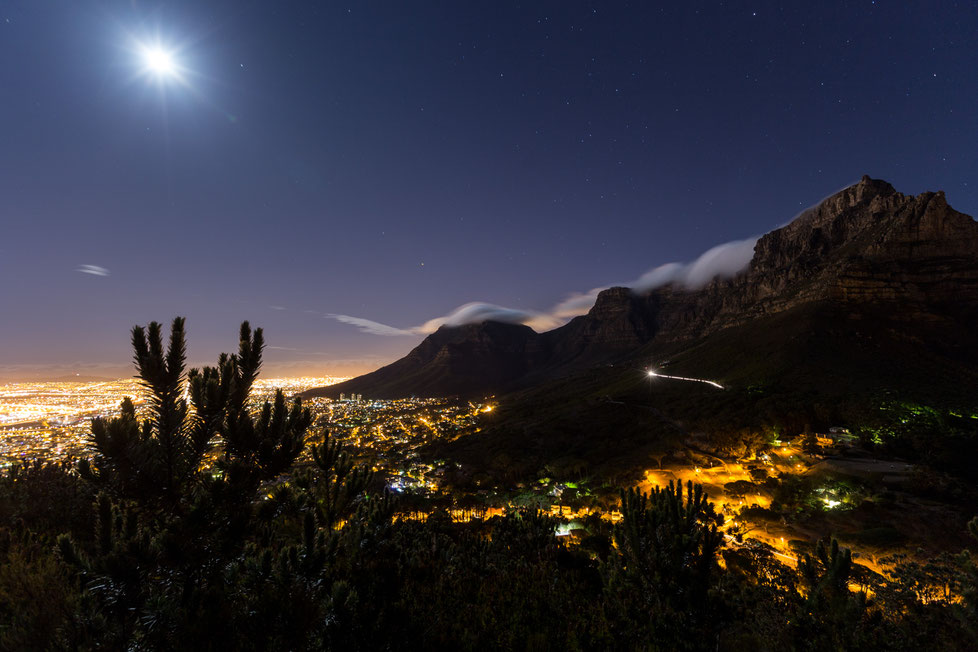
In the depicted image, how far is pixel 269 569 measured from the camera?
5.70m

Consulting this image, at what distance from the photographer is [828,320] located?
83438mm

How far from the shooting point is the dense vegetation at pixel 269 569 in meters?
4.45

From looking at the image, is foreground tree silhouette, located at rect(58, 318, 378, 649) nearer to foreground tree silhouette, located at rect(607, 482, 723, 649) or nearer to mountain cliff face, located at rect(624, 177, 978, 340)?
foreground tree silhouette, located at rect(607, 482, 723, 649)

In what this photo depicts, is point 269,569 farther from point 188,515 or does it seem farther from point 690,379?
point 690,379

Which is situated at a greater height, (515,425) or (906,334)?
(906,334)

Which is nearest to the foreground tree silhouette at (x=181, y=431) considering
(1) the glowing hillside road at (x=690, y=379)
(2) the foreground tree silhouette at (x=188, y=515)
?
(2) the foreground tree silhouette at (x=188, y=515)

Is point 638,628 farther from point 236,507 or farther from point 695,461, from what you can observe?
point 695,461

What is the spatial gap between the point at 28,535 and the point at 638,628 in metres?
14.1

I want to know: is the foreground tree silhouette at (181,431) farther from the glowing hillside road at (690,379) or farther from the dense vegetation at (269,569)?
the glowing hillside road at (690,379)

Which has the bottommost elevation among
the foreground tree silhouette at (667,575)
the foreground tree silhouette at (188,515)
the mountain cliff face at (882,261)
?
the foreground tree silhouette at (667,575)

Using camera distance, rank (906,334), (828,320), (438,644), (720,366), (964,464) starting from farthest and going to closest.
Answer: (720,366) < (828,320) < (906,334) < (964,464) < (438,644)

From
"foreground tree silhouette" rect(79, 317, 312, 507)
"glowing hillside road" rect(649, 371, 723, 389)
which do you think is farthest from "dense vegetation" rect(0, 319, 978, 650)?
"glowing hillside road" rect(649, 371, 723, 389)

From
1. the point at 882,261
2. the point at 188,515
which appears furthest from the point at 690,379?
the point at 188,515

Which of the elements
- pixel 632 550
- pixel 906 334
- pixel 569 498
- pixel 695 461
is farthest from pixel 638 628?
pixel 906 334
